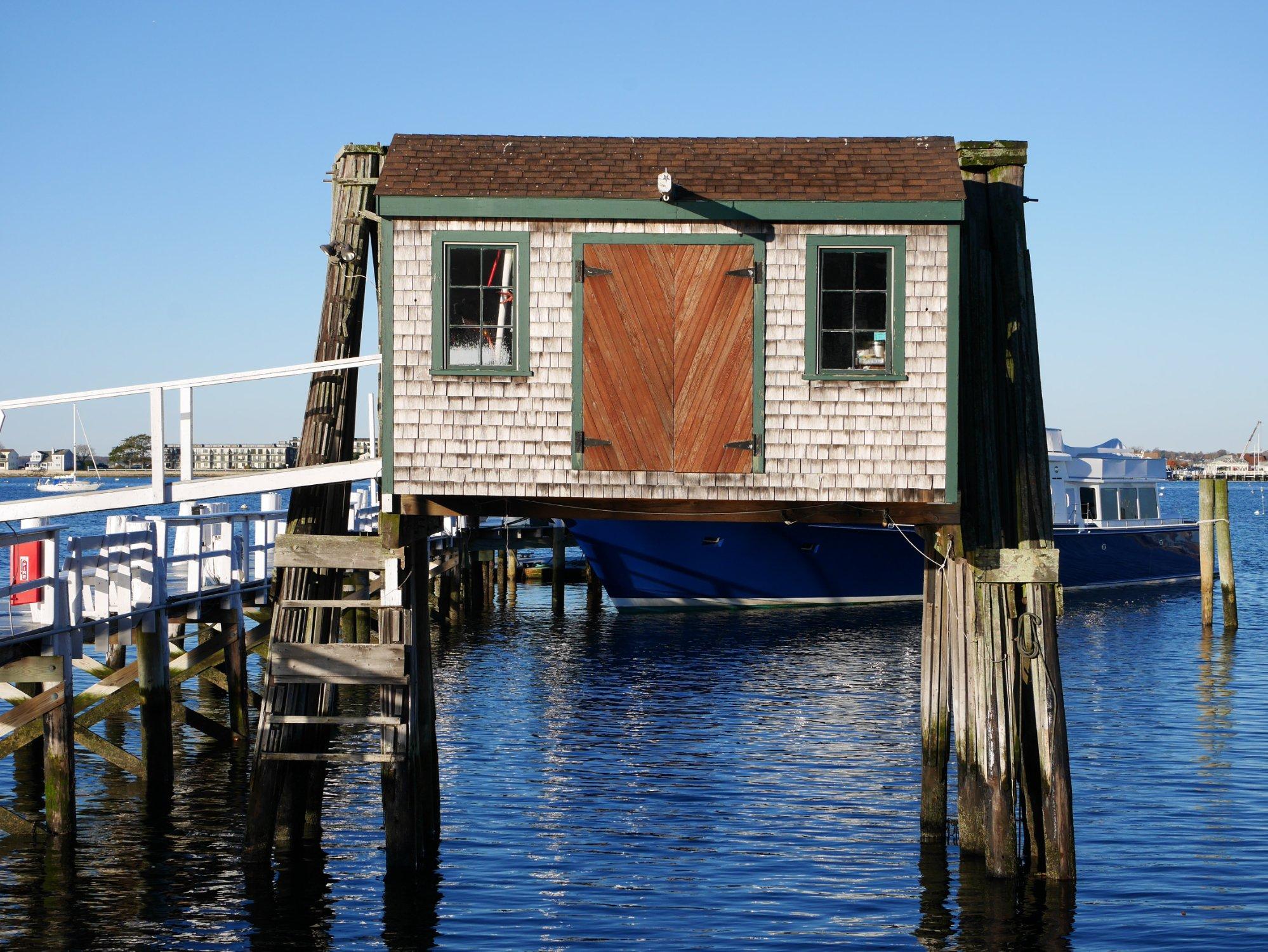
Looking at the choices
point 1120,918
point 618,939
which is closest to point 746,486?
point 618,939

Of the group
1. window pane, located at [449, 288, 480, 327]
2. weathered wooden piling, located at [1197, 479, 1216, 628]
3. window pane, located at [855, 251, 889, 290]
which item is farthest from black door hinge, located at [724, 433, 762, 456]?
weathered wooden piling, located at [1197, 479, 1216, 628]

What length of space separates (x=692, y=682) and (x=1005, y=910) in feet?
48.1

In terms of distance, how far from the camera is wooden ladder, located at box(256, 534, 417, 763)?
12.4 m

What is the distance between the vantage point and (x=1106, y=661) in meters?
30.9

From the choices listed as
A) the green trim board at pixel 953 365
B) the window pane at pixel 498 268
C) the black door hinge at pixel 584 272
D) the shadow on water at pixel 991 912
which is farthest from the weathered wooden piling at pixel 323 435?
the shadow on water at pixel 991 912

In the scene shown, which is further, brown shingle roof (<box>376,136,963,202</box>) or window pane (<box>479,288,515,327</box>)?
window pane (<box>479,288,515,327</box>)

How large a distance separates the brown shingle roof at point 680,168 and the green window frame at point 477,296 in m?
0.42

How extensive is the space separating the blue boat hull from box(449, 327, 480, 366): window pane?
892 inches

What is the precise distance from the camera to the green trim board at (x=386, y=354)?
1245cm

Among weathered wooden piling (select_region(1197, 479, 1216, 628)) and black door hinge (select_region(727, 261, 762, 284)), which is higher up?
black door hinge (select_region(727, 261, 762, 284))

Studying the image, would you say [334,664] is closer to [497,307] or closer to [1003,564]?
[497,307]

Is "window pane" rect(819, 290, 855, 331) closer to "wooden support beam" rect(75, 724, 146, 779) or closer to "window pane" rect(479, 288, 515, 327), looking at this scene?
"window pane" rect(479, 288, 515, 327)

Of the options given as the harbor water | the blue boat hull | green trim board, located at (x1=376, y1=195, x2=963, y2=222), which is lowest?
the harbor water

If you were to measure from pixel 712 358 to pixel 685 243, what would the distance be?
1.12 m
